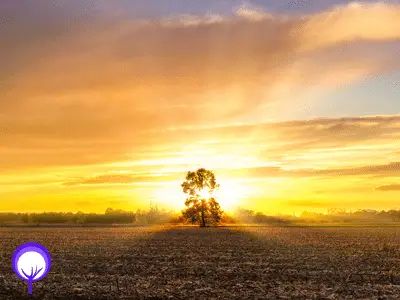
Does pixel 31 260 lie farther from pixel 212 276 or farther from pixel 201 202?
pixel 201 202

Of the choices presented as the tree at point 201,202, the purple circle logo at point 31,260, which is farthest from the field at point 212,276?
the tree at point 201,202

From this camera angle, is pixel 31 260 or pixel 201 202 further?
pixel 201 202

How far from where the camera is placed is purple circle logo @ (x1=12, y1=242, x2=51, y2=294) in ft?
71.8

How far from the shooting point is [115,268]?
33.9 meters

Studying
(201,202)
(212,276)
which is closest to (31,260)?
(212,276)

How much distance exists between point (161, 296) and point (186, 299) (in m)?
1.36

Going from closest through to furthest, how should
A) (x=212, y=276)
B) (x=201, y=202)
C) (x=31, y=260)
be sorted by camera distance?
(x=31, y=260) < (x=212, y=276) < (x=201, y=202)

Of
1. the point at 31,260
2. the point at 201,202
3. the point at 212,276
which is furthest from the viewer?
the point at 201,202

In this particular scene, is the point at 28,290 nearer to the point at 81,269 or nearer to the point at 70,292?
the point at 70,292

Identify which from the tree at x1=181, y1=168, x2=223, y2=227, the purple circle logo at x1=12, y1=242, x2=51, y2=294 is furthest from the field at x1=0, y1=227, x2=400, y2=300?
the tree at x1=181, y1=168, x2=223, y2=227

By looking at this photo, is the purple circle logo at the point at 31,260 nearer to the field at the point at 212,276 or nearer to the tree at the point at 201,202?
the field at the point at 212,276

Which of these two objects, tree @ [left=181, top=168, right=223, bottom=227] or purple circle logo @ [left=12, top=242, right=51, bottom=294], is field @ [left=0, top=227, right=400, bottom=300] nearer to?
purple circle logo @ [left=12, top=242, right=51, bottom=294]

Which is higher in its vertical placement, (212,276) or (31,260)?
(31,260)

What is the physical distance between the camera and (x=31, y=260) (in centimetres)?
2236
